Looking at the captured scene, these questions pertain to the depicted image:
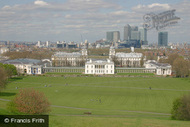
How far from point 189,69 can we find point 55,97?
5038 cm

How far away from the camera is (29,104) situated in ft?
84.2

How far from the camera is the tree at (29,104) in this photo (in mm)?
25375

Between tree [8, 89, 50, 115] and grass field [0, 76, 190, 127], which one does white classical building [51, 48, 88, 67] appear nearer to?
grass field [0, 76, 190, 127]

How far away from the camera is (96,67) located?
3632 inches

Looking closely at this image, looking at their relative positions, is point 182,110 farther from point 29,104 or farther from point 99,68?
point 99,68

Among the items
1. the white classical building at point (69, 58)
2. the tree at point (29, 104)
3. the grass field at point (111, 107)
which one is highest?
the white classical building at point (69, 58)

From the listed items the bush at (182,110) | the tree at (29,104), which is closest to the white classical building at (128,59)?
the bush at (182,110)

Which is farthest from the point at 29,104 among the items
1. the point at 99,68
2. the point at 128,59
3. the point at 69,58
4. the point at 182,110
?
the point at 128,59

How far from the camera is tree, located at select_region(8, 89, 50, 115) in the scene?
25.4 meters

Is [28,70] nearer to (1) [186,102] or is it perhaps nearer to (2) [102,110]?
(2) [102,110]

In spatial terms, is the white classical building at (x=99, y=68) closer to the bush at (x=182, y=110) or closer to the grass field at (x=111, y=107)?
the grass field at (x=111, y=107)

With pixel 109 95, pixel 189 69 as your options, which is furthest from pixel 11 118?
pixel 189 69

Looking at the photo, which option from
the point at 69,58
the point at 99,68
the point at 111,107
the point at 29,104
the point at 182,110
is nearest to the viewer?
the point at 29,104

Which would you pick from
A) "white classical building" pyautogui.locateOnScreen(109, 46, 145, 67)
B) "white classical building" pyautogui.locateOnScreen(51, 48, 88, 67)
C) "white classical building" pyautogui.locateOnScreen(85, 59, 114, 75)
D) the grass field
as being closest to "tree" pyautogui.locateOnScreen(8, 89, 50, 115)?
the grass field
